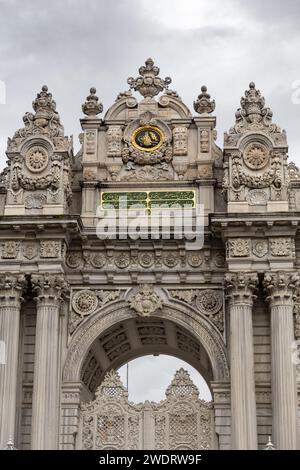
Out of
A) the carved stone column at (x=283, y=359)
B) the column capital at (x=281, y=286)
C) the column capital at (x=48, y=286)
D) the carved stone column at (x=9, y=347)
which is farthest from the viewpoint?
the column capital at (x=48, y=286)

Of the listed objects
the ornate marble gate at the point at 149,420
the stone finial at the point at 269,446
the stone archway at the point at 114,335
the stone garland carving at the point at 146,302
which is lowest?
the stone finial at the point at 269,446

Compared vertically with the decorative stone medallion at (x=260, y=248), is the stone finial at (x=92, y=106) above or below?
above

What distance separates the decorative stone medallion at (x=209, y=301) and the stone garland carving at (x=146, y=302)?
1.05 metres

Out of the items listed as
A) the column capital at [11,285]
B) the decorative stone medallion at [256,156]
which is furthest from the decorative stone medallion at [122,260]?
the decorative stone medallion at [256,156]

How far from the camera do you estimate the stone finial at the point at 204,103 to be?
94.4 ft

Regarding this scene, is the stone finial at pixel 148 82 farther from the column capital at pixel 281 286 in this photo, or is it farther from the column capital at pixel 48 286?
the column capital at pixel 281 286

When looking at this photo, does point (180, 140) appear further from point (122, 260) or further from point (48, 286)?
point (48, 286)

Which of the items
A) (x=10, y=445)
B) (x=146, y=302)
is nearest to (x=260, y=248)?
(x=146, y=302)

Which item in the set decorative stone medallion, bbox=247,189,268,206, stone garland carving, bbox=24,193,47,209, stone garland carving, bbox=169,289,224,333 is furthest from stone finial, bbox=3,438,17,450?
decorative stone medallion, bbox=247,189,268,206

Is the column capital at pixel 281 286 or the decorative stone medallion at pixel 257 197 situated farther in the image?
the decorative stone medallion at pixel 257 197

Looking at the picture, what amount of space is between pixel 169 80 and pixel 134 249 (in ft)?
17.4

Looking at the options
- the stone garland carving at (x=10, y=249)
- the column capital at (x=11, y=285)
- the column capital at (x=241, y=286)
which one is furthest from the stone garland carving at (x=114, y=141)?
the column capital at (x=241, y=286)

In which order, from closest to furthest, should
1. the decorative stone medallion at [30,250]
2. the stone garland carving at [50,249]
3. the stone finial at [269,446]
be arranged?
1. the stone finial at [269,446]
2. the stone garland carving at [50,249]
3. the decorative stone medallion at [30,250]
